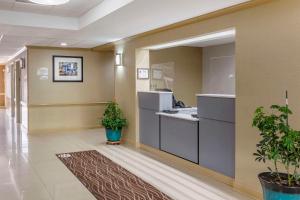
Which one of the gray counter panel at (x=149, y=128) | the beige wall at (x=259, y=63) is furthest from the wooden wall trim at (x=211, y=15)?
the gray counter panel at (x=149, y=128)

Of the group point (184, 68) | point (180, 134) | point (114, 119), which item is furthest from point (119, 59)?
point (180, 134)

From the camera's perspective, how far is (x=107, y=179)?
4422mm

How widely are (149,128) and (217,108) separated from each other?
7.23ft

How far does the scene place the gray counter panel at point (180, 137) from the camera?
16.1ft

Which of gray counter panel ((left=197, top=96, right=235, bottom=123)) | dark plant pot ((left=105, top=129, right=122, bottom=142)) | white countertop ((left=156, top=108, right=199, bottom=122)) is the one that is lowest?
dark plant pot ((left=105, top=129, right=122, bottom=142))

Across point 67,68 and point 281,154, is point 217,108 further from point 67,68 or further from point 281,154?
point 67,68

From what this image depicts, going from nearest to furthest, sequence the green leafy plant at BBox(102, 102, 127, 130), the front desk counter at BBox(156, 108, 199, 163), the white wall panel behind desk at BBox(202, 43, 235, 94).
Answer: the front desk counter at BBox(156, 108, 199, 163), the green leafy plant at BBox(102, 102, 127, 130), the white wall panel behind desk at BBox(202, 43, 235, 94)

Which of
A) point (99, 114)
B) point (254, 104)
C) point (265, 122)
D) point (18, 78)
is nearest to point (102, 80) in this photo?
point (99, 114)

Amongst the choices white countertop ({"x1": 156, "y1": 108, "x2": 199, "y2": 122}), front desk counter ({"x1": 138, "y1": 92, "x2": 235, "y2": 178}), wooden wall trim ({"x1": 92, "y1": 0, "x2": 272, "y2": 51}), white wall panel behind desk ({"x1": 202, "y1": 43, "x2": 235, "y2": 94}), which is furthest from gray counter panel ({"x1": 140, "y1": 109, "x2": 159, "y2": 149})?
white wall panel behind desk ({"x1": 202, "y1": 43, "x2": 235, "y2": 94})

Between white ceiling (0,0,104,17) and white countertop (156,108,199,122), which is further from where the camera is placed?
white countertop (156,108,199,122)

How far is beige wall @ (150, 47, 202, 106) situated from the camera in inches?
349

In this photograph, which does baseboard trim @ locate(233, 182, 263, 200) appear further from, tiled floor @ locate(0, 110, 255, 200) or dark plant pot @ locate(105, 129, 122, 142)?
dark plant pot @ locate(105, 129, 122, 142)

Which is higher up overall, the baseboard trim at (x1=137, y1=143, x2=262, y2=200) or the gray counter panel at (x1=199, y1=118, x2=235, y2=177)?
the gray counter panel at (x1=199, y1=118, x2=235, y2=177)

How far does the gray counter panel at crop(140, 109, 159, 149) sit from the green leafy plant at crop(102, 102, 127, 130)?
0.52 m
